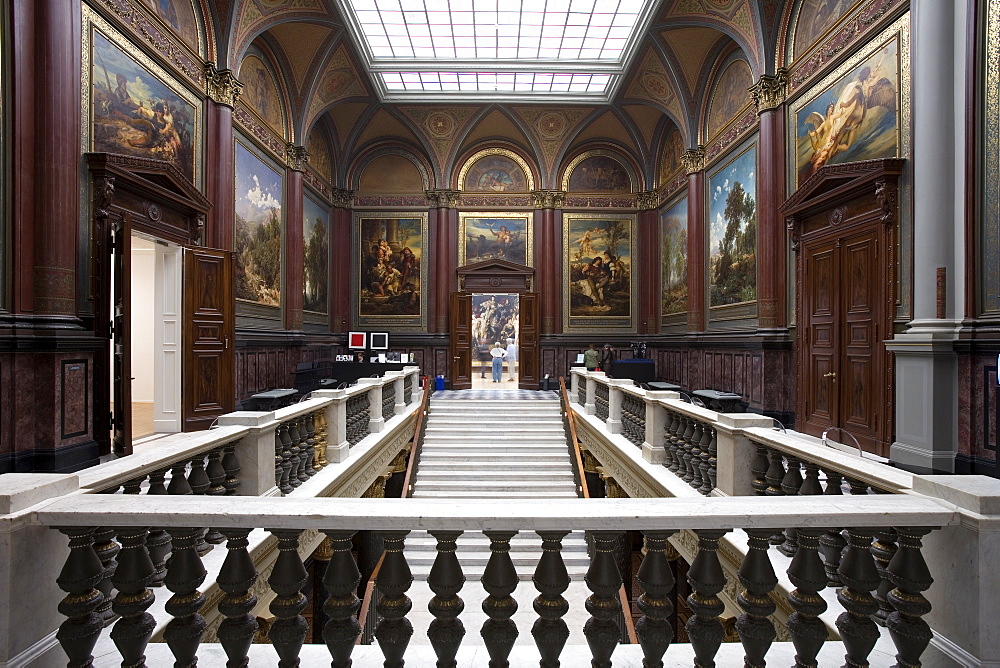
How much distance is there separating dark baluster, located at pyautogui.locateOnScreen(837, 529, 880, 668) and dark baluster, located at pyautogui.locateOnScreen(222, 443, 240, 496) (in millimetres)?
3966

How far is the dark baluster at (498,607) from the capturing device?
181 cm

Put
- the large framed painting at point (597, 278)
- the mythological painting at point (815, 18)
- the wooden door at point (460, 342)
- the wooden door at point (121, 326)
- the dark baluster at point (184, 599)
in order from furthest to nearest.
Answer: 1. the large framed painting at point (597, 278)
2. the wooden door at point (460, 342)
3. the mythological painting at point (815, 18)
4. the wooden door at point (121, 326)
5. the dark baluster at point (184, 599)

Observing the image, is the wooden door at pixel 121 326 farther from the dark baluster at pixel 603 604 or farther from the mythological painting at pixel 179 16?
the dark baluster at pixel 603 604

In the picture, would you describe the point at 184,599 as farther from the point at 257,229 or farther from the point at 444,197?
the point at 444,197

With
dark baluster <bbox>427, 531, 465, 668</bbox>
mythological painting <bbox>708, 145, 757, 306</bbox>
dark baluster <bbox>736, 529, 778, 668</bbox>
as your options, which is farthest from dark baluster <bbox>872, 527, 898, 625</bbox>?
mythological painting <bbox>708, 145, 757, 306</bbox>

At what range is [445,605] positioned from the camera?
1.84 m

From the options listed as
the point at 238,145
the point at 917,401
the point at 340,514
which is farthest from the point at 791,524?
the point at 238,145

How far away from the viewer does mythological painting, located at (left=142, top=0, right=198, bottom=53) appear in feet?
28.0

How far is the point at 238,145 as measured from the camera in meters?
11.3

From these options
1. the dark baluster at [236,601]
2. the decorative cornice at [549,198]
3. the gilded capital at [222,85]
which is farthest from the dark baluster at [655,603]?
the decorative cornice at [549,198]

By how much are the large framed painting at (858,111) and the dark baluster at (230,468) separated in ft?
29.2

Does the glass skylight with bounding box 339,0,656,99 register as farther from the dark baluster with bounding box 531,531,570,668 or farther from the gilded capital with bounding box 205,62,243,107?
the dark baluster with bounding box 531,531,570,668

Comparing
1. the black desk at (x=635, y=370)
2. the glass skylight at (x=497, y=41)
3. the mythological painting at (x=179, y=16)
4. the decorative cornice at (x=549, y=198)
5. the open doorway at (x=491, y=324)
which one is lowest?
the black desk at (x=635, y=370)

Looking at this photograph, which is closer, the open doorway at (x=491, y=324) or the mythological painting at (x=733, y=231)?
the mythological painting at (x=733, y=231)
